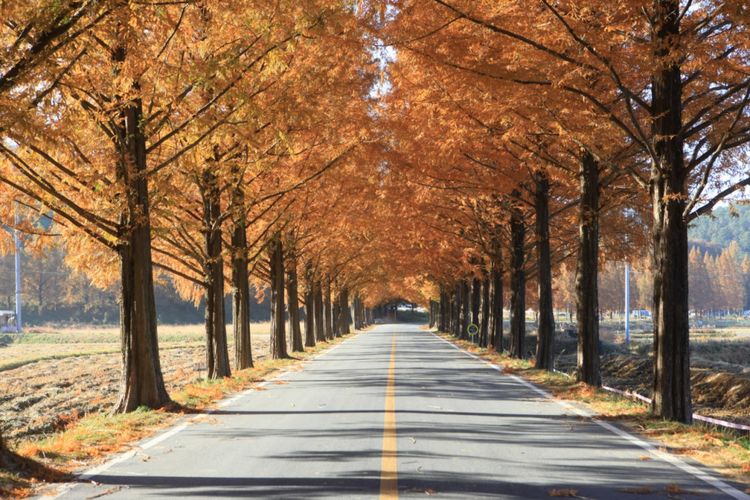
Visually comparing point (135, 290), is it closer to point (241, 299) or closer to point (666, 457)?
point (666, 457)

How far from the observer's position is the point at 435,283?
6194cm

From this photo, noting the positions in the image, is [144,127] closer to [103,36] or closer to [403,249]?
[103,36]

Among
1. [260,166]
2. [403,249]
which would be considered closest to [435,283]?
[403,249]

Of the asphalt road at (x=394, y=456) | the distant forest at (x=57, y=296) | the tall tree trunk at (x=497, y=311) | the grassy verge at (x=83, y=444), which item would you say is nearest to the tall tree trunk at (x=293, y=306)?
the tall tree trunk at (x=497, y=311)

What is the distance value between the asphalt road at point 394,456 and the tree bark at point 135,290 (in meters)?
1.35

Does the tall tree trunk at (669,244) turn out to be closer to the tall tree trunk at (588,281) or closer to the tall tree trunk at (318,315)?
the tall tree trunk at (588,281)

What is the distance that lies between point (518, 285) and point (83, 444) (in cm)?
1925

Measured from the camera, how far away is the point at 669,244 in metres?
11.0

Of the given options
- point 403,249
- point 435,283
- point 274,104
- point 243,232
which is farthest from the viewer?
point 435,283

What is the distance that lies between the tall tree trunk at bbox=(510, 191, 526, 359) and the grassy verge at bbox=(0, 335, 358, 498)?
12.6 metres

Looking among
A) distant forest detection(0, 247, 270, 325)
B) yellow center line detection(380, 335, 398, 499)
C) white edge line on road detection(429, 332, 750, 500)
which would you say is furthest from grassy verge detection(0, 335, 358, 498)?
distant forest detection(0, 247, 270, 325)

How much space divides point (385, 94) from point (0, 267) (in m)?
111

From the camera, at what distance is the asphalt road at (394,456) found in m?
6.62

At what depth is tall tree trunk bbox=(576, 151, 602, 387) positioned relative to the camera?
52.6 feet
